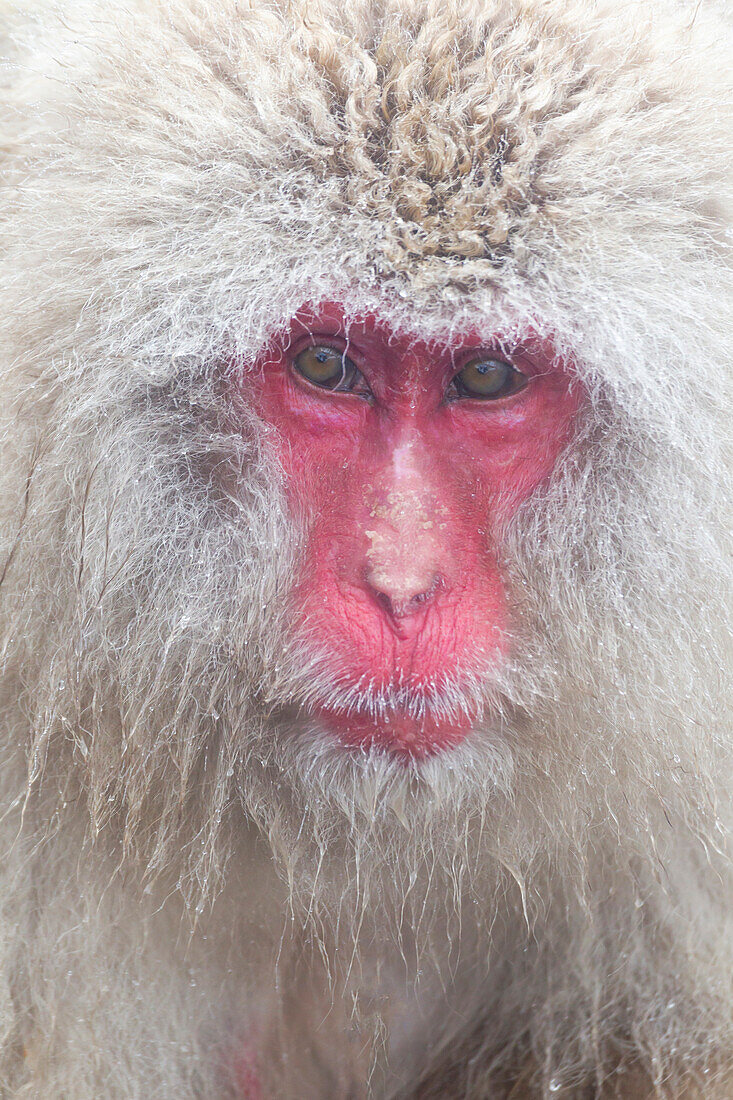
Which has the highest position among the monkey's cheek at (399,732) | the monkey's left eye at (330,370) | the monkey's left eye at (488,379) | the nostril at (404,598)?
the monkey's left eye at (488,379)

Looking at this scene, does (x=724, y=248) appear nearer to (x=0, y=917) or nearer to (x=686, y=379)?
(x=686, y=379)

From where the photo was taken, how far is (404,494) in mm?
1874

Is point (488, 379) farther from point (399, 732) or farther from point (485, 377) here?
point (399, 732)

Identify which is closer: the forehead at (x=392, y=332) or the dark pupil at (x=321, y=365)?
the forehead at (x=392, y=332)

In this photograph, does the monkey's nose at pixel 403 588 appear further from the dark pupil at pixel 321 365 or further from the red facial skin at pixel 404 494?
the dark pupil at pixel 321 365

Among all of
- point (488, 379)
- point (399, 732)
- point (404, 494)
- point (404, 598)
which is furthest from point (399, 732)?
point (488, 379)

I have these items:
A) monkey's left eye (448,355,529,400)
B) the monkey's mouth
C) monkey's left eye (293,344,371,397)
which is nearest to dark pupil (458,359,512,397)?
monkey's left eye (448,355,529,400)

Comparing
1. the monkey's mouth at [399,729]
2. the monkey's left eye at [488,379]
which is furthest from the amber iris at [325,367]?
the monkey's mouth at [399,729]

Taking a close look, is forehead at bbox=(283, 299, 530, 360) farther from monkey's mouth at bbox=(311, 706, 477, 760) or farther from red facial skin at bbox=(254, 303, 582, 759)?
monkey's mouth at bbox=(311, 706, 477, 760)

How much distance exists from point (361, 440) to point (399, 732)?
0.44 metres

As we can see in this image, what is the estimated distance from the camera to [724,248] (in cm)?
191

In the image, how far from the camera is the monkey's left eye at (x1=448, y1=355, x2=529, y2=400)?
1.96 m

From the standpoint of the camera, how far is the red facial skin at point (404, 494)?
1.86 metres

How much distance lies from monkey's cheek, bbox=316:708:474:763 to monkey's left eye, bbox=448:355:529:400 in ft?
A: 1.60
